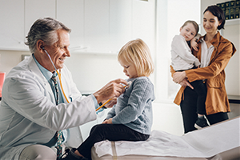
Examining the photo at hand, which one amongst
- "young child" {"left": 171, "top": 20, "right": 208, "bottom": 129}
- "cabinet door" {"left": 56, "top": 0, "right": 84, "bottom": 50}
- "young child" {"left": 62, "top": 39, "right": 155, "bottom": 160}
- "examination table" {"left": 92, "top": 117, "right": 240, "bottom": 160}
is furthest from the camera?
"cabinet door" {"left": 56, "top": 0, "right": 84, "bottom": 50}

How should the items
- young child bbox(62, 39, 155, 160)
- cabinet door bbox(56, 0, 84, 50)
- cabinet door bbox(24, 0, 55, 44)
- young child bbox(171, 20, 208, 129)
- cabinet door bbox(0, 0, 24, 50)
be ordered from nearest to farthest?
young child bbox(62, 39, 155, 160)
young child bbox(171, 20, 208, 129)
cabinet door bbox(0, 0, 24, 50)
cabinet door bbox(24, 0, 55, 44)
cabinet door bbox(56, 0, 84, 50)

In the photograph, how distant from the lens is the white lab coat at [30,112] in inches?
38.9

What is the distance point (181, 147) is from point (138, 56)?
0.63m

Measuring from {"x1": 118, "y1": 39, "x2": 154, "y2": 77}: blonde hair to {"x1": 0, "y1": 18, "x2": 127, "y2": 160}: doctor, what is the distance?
207 mm

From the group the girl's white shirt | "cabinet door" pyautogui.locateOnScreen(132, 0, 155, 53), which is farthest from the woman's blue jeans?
"cabinet door" pyautogui.locateOnScreen(132, 0, 155, 53)

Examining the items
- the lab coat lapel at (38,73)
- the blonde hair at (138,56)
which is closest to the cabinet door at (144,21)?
the blonde hair at (138,56)

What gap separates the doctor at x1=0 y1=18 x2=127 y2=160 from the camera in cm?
100

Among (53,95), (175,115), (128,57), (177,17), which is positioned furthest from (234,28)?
(53,95)

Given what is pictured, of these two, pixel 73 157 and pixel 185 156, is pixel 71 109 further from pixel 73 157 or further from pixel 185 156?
pixel 185 156

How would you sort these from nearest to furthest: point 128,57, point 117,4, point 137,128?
point 137,128, point 128,57, point 117,4

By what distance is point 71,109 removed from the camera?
1.01 m

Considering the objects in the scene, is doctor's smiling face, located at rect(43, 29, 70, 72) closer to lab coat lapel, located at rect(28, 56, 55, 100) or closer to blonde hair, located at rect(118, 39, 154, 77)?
lab coat lapel, located at rect(28, 56, 55, 100)

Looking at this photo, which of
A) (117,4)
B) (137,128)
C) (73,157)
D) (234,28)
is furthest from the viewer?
(117,4)

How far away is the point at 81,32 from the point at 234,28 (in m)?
2.09
